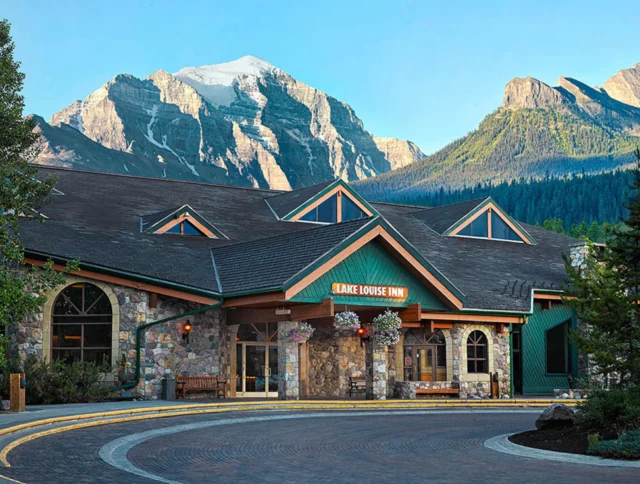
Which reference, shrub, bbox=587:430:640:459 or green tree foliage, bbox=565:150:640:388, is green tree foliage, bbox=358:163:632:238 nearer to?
green tree foliage, bbox=565:150:640:388

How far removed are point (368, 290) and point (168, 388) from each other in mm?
6209

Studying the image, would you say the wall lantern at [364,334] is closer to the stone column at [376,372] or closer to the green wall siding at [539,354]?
the stone column at [376,372]

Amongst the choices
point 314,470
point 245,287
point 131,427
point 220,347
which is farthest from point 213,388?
point 314,470

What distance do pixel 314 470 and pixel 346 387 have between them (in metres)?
16.3

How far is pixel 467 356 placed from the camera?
2920cm

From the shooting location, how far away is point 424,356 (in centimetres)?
2919

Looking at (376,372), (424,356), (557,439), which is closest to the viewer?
(557,439)

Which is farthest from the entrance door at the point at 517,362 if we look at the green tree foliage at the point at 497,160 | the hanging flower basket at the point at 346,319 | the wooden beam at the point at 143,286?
the green tree foliage at the point at 497,160

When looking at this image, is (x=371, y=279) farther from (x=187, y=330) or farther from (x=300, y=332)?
(x=187, y=330)

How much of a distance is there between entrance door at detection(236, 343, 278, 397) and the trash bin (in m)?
3.15

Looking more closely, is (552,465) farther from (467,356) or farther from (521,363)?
(521,363)

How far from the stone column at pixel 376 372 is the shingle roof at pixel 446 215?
38.6 ft

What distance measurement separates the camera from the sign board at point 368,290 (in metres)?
24.7

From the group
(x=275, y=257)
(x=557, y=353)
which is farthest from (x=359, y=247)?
(x=557, y=353)
